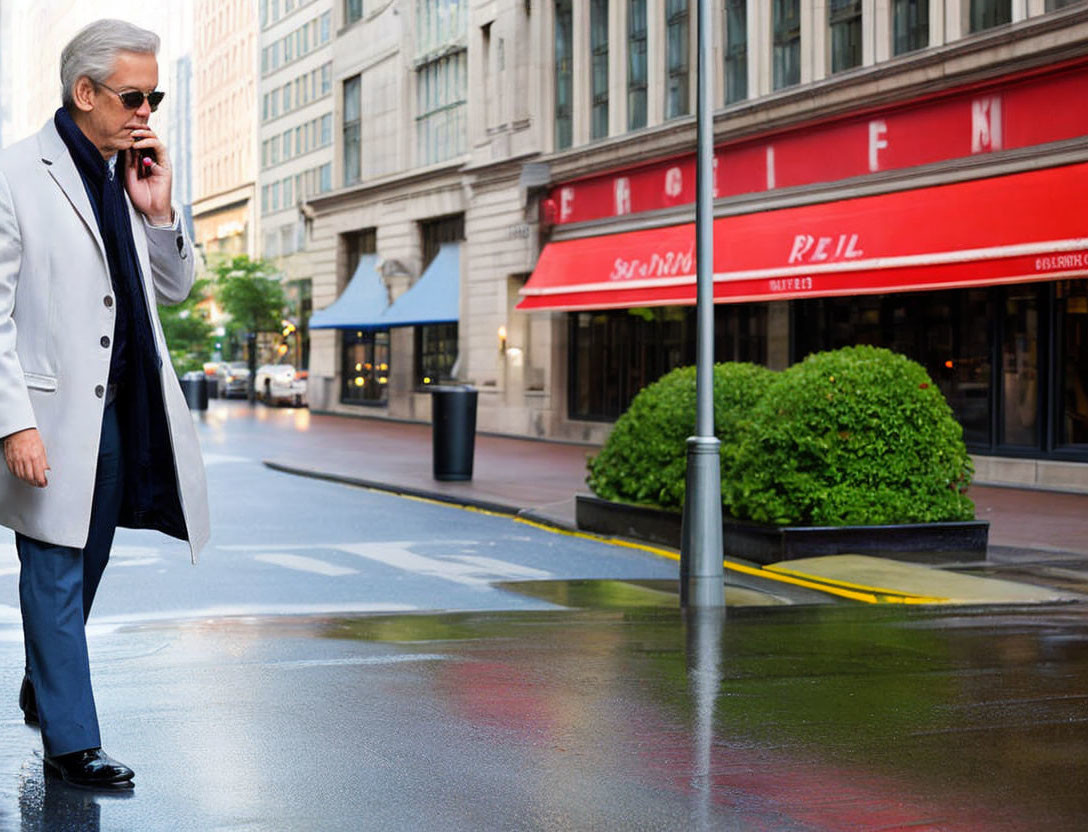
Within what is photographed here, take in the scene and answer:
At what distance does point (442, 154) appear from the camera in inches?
1661

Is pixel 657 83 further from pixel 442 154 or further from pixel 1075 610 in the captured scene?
pixel 1075 610

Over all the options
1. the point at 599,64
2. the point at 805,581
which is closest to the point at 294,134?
the point at 599,64

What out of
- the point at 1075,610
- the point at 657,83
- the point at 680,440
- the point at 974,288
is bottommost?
the point at 1075,610

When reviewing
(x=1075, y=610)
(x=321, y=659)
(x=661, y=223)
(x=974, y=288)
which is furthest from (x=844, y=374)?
(x=661, y=223)

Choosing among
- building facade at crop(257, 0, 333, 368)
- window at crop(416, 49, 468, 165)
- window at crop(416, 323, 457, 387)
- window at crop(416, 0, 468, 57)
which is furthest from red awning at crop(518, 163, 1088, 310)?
building facade at crop(257, 0, 333, 368)

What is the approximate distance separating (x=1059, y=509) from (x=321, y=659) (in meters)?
12.7

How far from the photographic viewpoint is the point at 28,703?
18.5 feet

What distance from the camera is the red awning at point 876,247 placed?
20.4 metres

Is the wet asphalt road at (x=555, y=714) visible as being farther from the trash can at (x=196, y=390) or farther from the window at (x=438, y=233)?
the trash can at (x=196, y=390)

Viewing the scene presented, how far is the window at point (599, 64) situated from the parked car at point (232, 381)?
36.5 meters

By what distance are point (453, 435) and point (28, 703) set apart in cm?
1603

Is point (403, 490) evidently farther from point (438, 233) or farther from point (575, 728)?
point (438, 233)

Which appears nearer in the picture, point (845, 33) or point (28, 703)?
point (28, 703)

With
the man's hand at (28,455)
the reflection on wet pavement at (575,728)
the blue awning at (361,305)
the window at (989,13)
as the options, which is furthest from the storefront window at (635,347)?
the man's hand at (28,455)
